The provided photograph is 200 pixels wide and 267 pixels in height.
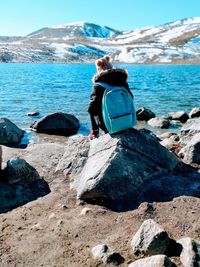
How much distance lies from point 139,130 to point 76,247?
15.4 feet

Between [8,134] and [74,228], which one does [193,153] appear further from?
[8,134]

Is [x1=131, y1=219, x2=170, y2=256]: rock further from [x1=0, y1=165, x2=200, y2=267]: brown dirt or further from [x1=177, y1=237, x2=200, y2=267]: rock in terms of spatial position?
[x1=177, y1=237, x2=200, y2=267]: rock

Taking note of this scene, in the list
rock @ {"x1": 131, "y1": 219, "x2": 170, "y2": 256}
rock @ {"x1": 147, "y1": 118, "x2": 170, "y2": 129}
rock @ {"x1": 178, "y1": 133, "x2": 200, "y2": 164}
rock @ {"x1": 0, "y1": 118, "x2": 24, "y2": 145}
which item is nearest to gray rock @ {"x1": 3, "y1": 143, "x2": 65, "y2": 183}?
rock @ {"x1": 178, "y1": 133, "x2": 200, "y2": 164}

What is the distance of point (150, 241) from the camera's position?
779 cm

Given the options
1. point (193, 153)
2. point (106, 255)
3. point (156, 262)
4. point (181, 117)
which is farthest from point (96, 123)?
point (181, 117)

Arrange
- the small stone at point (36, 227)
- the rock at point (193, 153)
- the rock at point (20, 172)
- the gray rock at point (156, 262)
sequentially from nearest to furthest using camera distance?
the gray rock at point (156, 262), the small stone at point (36, 227), the rock at point (20, 172), the rock at point (193, 153)

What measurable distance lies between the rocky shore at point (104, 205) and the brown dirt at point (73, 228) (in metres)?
0.02

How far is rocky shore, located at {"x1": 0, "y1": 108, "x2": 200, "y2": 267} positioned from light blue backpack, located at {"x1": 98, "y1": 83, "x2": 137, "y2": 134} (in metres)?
0.30

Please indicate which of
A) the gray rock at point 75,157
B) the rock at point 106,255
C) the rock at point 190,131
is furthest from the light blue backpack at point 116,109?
the rock at point 190,131

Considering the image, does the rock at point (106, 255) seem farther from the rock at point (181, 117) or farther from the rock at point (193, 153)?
the rock at point (181, 117)

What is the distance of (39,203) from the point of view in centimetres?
1048

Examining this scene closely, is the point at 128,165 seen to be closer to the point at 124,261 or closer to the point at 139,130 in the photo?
the point at 139,130

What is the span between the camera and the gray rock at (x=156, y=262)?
23.0ft

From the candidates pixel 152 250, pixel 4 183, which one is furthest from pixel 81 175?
pixel 152 250
